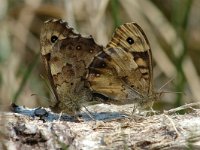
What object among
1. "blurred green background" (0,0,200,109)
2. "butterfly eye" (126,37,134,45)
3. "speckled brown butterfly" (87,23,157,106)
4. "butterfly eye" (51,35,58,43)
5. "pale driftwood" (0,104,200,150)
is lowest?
"pale driftwood" (0,104,200,150)

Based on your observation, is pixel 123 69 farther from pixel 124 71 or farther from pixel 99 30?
pixel 99 30

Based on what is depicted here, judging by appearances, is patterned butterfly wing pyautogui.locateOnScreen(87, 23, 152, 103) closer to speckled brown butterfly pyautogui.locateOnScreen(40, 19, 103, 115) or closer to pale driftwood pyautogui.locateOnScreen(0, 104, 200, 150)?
speckled brown butterfly pyautogui.locateOnScreen(40, 19, 103, 115)

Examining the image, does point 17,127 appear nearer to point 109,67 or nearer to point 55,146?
point 55,146

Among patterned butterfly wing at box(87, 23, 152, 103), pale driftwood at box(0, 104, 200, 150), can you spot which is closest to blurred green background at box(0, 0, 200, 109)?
patterned butterfly wing at box(87, 23, 152, 103)

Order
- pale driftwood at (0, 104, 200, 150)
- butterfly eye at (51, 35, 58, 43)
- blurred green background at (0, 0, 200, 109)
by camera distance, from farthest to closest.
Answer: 1. blurred green background at (0, 0, 200, 109)
2. butterfly eye at (51, 35, 58, 43)
3. pale driftwood at (0, 104, 200, 150)

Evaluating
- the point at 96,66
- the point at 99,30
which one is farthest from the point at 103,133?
the point at 99,30

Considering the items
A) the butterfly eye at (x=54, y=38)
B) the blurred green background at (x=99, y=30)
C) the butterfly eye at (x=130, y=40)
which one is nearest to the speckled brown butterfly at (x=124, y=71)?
the butterfly eye at (x=130, y=40)

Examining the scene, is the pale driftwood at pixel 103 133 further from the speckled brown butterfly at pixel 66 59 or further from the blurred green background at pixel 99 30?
the blurred green background at pixel 99 30
